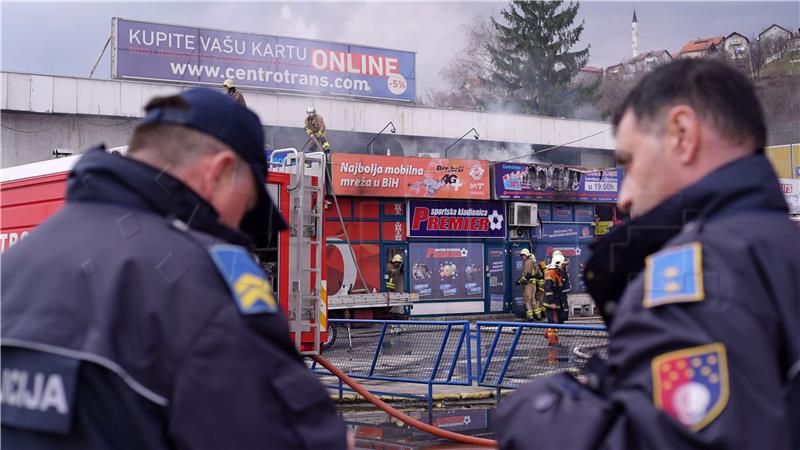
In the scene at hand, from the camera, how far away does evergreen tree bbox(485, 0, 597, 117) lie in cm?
4659

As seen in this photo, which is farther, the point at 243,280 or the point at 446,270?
the point at 446,270

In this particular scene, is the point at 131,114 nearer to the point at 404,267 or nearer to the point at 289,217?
the point at 404,267

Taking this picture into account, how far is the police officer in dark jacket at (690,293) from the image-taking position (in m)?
1.41

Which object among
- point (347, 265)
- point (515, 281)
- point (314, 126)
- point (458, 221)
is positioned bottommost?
point (515, 281)

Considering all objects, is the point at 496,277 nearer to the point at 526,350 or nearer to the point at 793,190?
the point at 793,190

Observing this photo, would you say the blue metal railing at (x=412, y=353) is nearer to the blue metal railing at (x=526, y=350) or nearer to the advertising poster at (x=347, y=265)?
the blue metal railing at (x=526, y=350)

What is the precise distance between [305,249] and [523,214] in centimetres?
1810

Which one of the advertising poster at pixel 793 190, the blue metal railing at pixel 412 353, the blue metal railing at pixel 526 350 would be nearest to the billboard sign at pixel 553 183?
the advertising poster at pixel 793 190

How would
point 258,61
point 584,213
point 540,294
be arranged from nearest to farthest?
point 540,294, point 258,61, point 584,213

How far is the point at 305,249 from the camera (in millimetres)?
9641

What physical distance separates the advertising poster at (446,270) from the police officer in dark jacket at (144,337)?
22827 millimetres

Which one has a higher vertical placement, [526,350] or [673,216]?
[673,216]

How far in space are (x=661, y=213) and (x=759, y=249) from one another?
0.76 ft

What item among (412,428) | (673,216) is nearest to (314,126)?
(412,428)
